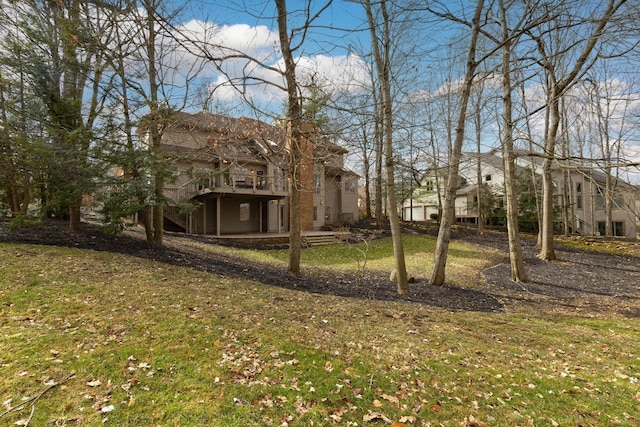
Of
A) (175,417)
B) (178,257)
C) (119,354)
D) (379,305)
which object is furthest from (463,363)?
(178,257)

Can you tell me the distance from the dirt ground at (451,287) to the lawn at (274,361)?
1.48 meters

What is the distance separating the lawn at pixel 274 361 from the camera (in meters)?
2.60

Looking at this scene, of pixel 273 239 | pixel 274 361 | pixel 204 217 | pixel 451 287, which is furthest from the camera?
pixel 204 217

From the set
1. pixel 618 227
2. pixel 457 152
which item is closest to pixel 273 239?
pixel 457 152

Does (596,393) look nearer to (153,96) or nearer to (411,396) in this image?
(411,396)

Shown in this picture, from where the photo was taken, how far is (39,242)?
A: 7.58 m

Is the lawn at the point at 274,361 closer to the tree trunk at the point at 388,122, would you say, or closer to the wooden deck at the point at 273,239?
the tree trunk at the point at 388,122

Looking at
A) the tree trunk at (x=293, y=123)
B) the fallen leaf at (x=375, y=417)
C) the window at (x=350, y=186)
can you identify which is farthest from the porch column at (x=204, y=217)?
the fallen leaf at (x=375, y=417)

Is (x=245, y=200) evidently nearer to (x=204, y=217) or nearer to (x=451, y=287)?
(x=204, y=217)

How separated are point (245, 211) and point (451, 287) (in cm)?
1481

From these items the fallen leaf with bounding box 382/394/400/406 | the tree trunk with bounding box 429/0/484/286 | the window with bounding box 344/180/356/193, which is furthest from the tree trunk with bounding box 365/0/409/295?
the window with bounding box 344/180/356/193

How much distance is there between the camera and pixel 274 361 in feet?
10.9

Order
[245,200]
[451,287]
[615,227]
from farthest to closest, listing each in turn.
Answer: [615,227] → [245,200] → [451,287]

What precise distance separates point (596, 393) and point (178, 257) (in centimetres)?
866
